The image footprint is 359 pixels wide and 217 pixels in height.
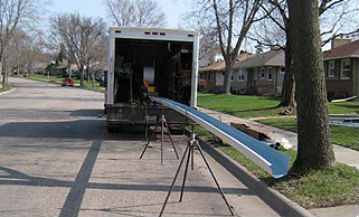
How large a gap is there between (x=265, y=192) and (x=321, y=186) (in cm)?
83

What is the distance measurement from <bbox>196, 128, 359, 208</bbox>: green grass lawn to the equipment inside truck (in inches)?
307

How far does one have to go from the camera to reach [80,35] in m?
82.3

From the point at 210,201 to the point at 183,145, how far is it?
5.88 m

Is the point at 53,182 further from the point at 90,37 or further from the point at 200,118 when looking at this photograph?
the point at 90,37

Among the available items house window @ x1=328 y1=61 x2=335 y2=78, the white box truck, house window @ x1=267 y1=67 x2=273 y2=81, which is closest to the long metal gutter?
the white box truck

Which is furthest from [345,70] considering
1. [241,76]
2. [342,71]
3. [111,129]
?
[111,129]

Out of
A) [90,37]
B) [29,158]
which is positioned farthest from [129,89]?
[90,37]

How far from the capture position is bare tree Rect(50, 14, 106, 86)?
81688 mm

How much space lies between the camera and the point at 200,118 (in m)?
7.67

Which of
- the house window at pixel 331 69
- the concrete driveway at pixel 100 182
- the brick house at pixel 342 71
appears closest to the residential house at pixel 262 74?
the house window at pixel 331 69

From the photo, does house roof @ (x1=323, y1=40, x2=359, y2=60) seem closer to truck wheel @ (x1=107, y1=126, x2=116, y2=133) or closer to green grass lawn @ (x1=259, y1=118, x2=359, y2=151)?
green grass lawn @ (x1=259, y1=118, x2=359, y2=151)

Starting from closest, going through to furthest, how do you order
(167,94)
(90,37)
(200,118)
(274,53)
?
(200,118) → (167,94) → (274,53) → (90,37)

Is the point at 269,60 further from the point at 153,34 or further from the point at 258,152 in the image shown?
the point at 258,152

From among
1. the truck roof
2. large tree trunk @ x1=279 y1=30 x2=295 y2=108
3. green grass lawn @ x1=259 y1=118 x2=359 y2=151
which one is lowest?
green grass lawn @ x1=259 y1=118 x2=359 y2=151
